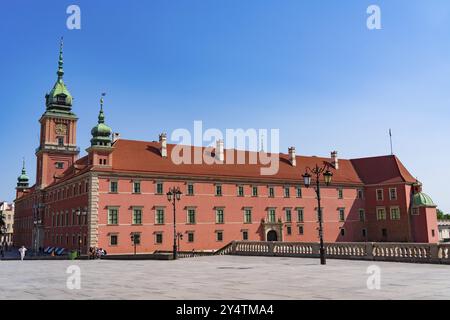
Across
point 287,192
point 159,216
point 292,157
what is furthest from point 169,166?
point 292,157

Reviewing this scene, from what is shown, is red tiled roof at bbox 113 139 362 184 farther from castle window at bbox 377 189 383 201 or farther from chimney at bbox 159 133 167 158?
castle window at bbox 377 189 383 201

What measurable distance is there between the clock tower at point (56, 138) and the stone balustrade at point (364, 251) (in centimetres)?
3881

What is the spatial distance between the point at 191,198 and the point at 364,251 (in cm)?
2907

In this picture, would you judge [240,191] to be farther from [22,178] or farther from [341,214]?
[22,178]

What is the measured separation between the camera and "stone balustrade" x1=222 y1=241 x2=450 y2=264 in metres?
20.5

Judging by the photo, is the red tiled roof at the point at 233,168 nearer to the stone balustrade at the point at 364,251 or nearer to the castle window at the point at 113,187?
the castle window at the point at 113,187

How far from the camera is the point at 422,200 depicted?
5925 centimetres

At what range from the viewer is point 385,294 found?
1087 cm

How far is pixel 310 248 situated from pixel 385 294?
1615 cm

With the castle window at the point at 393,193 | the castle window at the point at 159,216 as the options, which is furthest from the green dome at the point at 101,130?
the castle window at the point at 393,193

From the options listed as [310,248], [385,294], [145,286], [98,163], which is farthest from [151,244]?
[385,294]

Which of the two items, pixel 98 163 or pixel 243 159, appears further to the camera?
pixel 243 159
